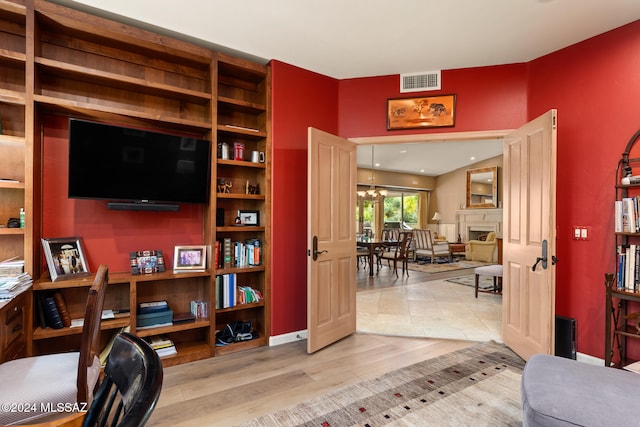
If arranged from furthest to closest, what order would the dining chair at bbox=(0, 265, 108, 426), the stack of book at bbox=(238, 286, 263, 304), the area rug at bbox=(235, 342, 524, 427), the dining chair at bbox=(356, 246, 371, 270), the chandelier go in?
the chandelier → the dining chair at bbox=(356, 246, 371, 270) → the stack of book at bbox=(238, 286, 263, 304) → the area rug at bbox=(235, 342, 524, 427) → the dining chair at bbox=(0, 265, 108, 426)

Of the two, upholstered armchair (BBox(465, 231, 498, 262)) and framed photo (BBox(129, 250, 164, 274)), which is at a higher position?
framed photo (BBox(129, 250, 164, 274))

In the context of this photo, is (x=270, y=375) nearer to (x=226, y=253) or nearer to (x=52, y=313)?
(x=226, y=253)

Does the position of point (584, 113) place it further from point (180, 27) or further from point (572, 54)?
point (180, 27)

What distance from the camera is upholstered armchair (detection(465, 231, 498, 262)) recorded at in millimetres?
9880

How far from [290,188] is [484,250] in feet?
28.3

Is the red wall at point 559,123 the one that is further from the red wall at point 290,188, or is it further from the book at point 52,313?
the book at point 52,313

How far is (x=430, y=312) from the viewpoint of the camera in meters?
4.59

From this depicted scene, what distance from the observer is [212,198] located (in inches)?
120

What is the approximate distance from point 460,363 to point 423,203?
11.3 m

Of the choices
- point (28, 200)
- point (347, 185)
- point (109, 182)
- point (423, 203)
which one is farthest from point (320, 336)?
point (423, 203)

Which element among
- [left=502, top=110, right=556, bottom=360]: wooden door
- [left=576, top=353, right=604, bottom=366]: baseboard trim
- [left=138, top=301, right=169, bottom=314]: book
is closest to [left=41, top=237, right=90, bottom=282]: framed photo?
[left=138, top=301, right=169, bottom=314]: book

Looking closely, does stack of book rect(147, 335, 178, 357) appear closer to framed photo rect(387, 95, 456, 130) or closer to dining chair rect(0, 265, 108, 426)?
dining chair rect(0, 265, 108, 426)

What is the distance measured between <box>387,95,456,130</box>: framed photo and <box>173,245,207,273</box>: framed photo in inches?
96.0

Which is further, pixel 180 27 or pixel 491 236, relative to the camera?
pixel 491 236
